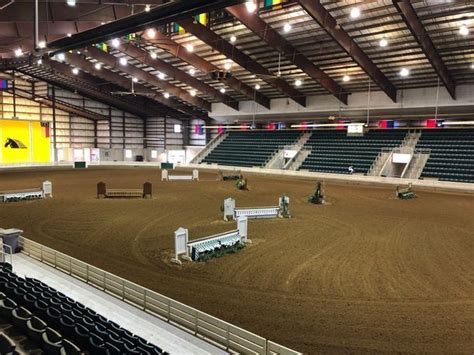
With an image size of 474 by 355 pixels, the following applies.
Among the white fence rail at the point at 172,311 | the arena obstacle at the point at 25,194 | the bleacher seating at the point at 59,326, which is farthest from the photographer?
the arena obstacle at the point at 25,194

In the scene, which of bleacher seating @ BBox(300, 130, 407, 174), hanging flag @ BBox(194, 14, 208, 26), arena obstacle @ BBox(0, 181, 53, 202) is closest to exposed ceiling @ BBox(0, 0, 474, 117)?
hanging flag @ BBox(194, 14, 208, 26)

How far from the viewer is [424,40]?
19.1m

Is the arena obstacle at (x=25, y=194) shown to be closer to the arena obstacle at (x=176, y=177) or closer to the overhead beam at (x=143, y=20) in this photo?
the overhead beam at (x=143, y=20)

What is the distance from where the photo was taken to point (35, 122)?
37.6 metres

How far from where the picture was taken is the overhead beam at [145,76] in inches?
1095

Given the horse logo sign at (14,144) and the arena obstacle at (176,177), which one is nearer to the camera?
the arena obstacle at (176,177)

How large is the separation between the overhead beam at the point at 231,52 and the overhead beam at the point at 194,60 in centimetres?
207

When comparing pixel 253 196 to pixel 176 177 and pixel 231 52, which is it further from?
pixel 231 52

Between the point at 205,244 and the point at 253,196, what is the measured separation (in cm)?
1085

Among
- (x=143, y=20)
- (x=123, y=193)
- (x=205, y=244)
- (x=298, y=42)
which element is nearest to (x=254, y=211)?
(x=205, y=244)

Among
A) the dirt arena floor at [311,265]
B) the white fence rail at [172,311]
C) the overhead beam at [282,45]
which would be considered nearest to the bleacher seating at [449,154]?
the overhead beam at [282,45]

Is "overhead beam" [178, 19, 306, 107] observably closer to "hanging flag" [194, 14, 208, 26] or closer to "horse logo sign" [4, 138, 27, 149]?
"hanging flag" [194, 14, 208, 26]

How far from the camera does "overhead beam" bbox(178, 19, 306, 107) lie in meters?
21.3

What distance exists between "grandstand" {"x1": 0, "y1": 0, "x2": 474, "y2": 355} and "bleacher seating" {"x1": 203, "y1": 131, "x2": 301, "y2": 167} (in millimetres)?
242
